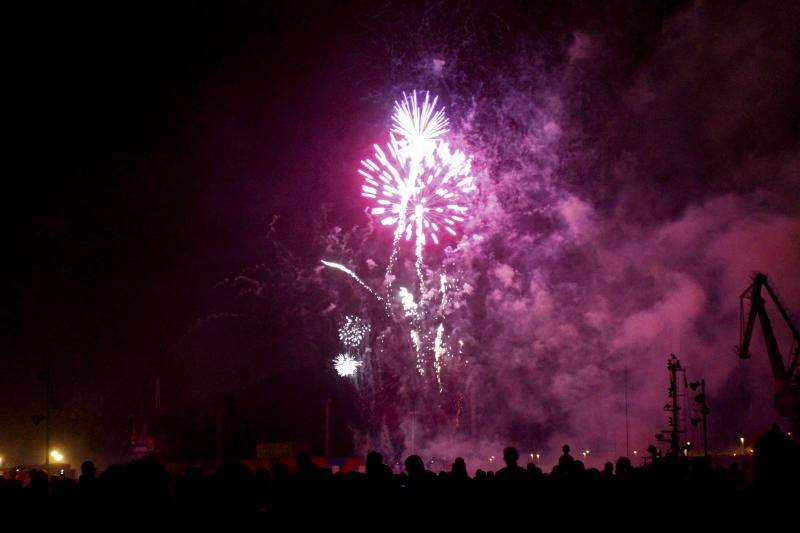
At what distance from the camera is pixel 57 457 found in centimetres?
7044

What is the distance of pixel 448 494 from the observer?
7.36 meters

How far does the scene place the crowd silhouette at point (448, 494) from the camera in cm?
390

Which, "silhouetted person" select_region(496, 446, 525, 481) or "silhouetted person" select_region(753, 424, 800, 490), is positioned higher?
"silhouetted person" select_region(753, 424, 800, 490)

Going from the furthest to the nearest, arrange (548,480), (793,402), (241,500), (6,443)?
(6,443) < (793,402) < (548,480) < (241,500)

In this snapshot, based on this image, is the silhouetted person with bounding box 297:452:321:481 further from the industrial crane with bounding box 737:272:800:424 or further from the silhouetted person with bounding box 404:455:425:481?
the industrial crane with bounding box 737:272:800:424

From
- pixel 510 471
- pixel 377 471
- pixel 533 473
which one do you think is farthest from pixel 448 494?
pixel 533 473

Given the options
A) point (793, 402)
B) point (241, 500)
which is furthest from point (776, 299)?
point (241, 500)

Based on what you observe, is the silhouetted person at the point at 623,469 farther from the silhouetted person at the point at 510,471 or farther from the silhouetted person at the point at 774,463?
the silhouetted person at the point at 774,463

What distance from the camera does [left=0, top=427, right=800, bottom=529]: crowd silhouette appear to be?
390 cm

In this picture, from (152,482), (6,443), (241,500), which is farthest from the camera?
(6,443)

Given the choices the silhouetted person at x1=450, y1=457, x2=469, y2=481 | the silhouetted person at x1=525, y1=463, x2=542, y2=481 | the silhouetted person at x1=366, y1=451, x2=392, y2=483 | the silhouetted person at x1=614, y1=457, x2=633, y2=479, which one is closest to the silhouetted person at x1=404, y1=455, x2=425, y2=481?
the silhouetted person at x1=450, y1=457, x2=469, y2=481

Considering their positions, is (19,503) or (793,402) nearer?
(19,503)

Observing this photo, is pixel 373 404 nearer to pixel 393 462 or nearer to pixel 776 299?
pixel 393 462

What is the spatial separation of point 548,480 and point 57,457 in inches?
2826
